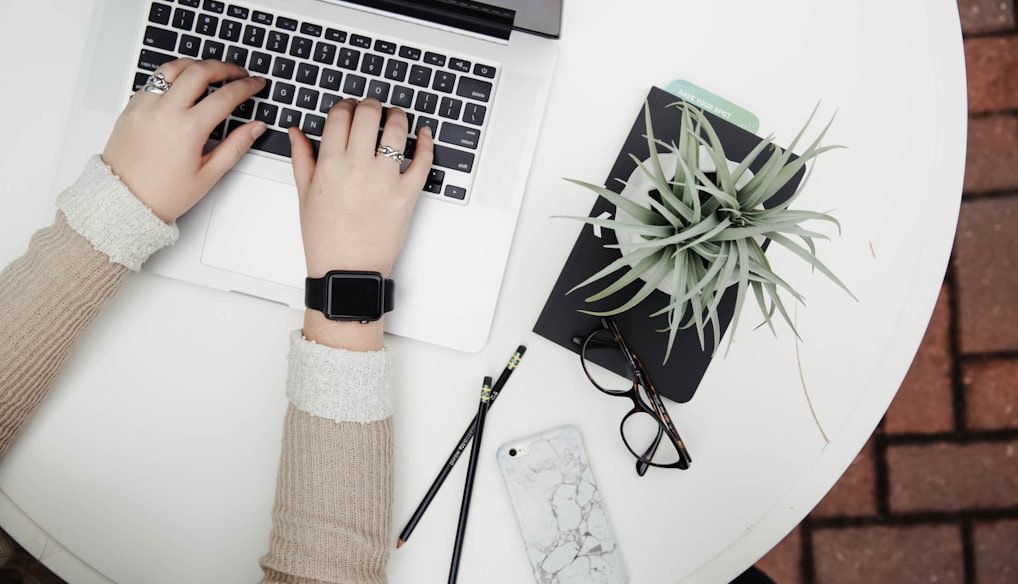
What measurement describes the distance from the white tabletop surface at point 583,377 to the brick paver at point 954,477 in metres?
0.62

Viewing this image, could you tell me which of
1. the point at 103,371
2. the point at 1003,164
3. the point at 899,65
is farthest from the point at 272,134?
the point at 1003,164

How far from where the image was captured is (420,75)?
0.64 metres

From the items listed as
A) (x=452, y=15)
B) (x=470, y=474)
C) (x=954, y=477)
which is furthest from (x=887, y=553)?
(x=452, y=15)

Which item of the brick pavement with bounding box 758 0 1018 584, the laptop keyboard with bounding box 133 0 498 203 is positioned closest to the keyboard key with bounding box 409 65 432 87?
the laptop keyboard with bounding box 133 0 498 203

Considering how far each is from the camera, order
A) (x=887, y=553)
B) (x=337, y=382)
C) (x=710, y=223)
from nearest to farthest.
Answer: (x=710, y=223)
(x=337, y=382)
(x=887, y=553)

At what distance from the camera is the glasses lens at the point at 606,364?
2.11ft

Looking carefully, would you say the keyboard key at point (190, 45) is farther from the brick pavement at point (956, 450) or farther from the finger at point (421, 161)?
the brick pavement at point (956, 450)

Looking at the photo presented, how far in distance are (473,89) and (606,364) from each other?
0.96 ft

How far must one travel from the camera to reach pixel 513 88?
2.11 feet

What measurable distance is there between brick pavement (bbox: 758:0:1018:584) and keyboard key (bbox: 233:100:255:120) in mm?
1071

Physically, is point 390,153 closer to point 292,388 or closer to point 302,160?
point 302,160

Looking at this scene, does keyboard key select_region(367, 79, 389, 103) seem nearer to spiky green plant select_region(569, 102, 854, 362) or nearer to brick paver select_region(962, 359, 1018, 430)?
spiky green plant select_region(569, 102, 854, 362)

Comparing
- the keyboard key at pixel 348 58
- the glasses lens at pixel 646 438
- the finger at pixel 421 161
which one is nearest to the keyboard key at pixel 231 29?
the keyboard key at pixel 348 58

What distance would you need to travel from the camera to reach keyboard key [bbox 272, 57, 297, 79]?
2.12 feet
